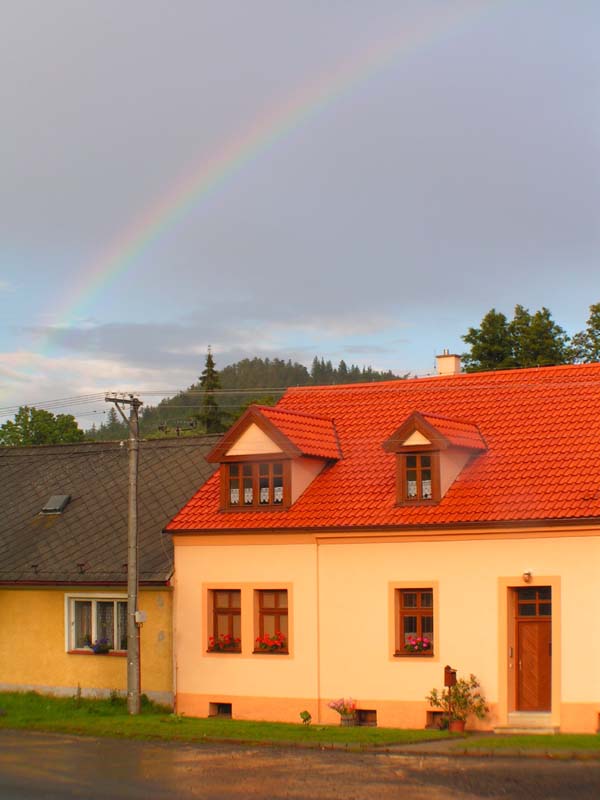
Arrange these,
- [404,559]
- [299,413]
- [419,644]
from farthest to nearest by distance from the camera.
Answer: [299,413] → [404,559] → [419,644]

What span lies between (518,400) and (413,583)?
19.6 ft

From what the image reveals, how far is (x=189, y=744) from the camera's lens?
25688 mm

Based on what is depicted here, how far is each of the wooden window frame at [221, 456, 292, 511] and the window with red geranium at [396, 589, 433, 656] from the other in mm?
3818

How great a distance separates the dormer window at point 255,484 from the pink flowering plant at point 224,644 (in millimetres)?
3208

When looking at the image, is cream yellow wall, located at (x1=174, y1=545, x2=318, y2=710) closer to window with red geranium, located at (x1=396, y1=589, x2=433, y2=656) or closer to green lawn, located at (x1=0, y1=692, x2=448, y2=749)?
green lawn, located at (x1=0, y1=692, x2=448, y2=749)

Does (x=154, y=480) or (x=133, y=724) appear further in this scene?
(x=154, y=480)

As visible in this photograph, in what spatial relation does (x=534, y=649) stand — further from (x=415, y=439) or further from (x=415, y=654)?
(x=415, y=439)

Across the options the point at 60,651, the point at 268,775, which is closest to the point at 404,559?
the point at 268,775

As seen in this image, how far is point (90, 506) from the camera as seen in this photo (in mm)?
36500

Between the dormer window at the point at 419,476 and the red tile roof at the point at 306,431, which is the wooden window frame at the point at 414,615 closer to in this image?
the dormer window at the point at 419,476

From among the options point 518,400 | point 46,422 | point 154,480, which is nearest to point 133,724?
point 154,480

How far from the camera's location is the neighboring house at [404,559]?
2664 centimetres

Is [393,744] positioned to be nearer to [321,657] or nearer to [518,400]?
[321,657]

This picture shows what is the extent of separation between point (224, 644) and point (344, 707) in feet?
12.2
